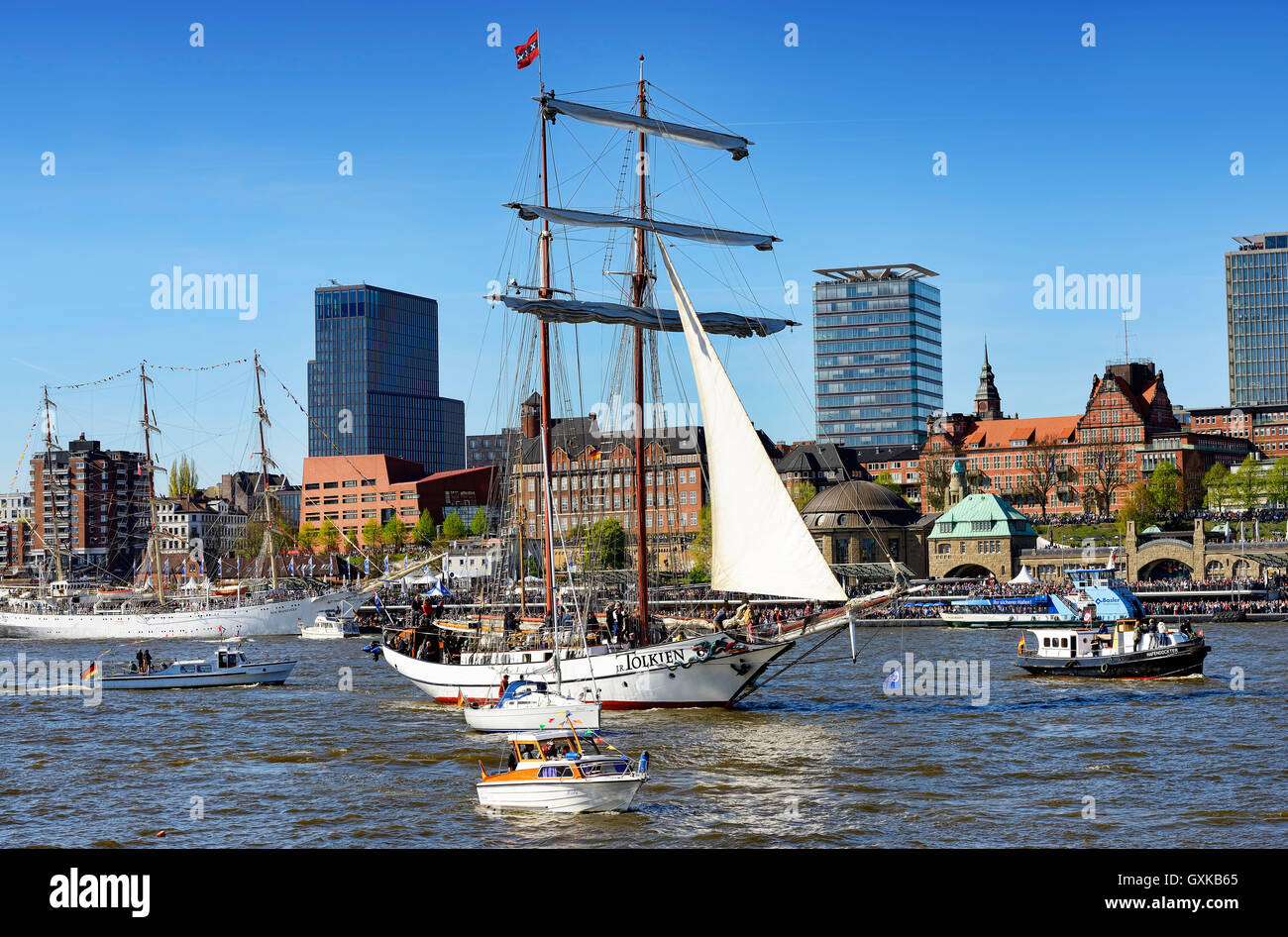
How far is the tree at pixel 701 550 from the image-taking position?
115938mm

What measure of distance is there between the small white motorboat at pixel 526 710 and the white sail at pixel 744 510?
694 centimetres

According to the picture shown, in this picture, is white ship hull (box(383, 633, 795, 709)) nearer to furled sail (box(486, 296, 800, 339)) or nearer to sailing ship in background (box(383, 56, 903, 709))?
sailing ship in background (box(383, 56, 903, 709))

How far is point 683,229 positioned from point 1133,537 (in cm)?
9622

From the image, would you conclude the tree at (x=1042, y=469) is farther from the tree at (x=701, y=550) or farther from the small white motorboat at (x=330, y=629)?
the small white motorboat at (x=330, y=629)

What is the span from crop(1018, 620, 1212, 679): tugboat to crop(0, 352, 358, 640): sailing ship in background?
78.3 metres

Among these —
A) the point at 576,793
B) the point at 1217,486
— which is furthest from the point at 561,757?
the point at 1217,486

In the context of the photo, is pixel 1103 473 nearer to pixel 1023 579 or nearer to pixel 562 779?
pixel 1023 579

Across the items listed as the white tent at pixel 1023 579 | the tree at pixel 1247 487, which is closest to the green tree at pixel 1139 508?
the tree at pixel 1247 487

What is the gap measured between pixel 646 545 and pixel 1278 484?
463ft

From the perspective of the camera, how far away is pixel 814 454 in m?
196

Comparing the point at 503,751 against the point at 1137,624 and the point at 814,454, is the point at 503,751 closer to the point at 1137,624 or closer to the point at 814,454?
the point at 1137,624

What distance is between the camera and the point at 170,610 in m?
126

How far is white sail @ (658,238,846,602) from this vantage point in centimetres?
4091
